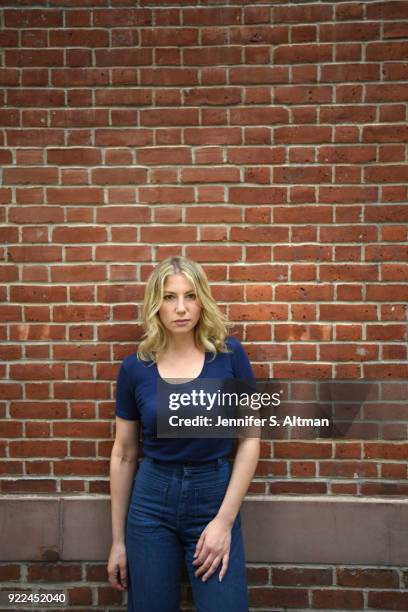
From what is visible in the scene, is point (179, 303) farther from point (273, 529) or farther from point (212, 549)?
point (273, 529)

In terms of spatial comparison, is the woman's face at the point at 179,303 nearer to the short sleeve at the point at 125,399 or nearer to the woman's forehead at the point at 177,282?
the woman's forehead at the point at 177,282

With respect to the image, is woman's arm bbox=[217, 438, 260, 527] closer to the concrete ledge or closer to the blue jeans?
the blue jeans

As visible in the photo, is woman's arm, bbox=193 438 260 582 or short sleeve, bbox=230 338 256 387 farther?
short sleeve, bbox=230 338 256 387

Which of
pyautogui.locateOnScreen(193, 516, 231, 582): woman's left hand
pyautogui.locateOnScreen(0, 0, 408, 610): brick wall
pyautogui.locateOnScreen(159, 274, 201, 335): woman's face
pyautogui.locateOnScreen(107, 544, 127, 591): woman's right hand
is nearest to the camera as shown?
pyautogui.locateOnScreen(193, 516, 231, 582): woman's left hand

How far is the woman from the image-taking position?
7.60 feet

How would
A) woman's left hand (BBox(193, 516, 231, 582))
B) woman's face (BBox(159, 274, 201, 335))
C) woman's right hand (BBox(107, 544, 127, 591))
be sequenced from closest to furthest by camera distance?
1. woman's left hand (BBox(193, 516, 231, 582))
2. woman's face (BBox(159, 274, 201, 335))
3. woman's right hand (BBox(107, 544, 127, 591))

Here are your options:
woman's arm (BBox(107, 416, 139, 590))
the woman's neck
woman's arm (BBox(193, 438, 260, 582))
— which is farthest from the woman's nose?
woman's arm (BBox(193, 438, 260, 582))

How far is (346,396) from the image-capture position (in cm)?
284

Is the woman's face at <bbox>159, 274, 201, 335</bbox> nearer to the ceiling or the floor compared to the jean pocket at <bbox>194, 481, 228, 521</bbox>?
nearer to the ceiling

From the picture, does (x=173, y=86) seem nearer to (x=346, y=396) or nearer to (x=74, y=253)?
(x=74, y=253)

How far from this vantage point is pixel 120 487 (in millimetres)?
2584

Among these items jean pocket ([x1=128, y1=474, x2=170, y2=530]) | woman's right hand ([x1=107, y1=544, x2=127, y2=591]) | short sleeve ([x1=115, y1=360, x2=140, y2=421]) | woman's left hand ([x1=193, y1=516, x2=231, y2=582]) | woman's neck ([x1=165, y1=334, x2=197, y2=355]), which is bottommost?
woman's right hand ([x1=107, y1=544, x2=127, y2=591])

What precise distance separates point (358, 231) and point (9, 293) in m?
1.89

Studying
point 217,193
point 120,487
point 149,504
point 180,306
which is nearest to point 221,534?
point 149,504
